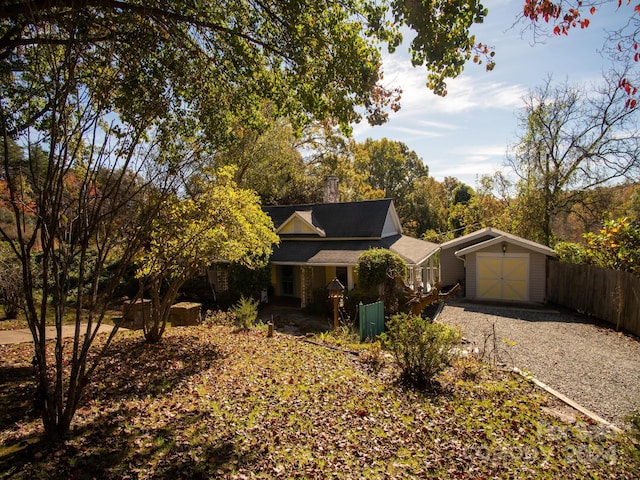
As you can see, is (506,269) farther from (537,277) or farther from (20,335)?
(20,335)

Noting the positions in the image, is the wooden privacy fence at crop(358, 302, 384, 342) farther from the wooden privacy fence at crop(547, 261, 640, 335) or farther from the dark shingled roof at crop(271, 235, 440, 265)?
the wooden privacy fence at crop(547, 261, 640, 335)

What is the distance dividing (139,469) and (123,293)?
59.9 ft

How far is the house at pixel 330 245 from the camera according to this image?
17.7 m

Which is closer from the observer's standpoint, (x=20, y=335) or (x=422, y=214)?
(x=20, y=335)

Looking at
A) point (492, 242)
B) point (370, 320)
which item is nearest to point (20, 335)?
point (370, 320)

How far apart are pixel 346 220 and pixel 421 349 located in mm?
13678

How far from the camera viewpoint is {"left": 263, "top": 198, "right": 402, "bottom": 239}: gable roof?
1944 cm

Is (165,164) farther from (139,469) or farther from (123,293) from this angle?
(123,293)

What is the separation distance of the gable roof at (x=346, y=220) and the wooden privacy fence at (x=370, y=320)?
23.2 ft

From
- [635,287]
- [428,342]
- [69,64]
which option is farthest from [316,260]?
[69,64]

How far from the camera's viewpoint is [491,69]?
596 cm

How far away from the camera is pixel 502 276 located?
17.1 metres

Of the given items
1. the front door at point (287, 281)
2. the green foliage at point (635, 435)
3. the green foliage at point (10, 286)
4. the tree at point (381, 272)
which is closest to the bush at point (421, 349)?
the green foliage at point (635, 435)

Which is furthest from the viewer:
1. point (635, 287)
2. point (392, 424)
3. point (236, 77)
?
point (635, 287)
